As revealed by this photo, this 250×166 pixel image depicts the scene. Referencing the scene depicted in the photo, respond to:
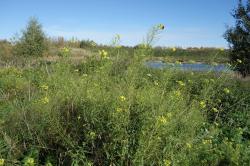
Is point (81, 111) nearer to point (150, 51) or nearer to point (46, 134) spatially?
point (46, 134)

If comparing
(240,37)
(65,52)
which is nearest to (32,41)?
(240,37)

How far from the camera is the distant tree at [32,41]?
32.1 meters

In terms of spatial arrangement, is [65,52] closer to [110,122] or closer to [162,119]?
[110,122]

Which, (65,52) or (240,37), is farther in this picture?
(240,37)

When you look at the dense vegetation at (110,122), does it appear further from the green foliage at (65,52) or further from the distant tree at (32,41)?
the distant tree at (32,41)

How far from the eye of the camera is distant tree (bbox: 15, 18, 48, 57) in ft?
105

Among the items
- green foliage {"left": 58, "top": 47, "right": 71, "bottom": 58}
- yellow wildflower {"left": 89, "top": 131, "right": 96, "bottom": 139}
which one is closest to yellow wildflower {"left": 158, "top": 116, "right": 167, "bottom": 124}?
yellow wildflower {"left": 89, "top": 131, "right": 96, "bottom": 139}

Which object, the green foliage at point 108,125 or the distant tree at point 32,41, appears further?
the distant tree at point 32,41

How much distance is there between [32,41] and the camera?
3284 cm

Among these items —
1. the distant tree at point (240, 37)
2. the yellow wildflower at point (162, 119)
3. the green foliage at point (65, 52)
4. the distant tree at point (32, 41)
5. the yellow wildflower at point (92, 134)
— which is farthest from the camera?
the distant tree at point (32, 41)

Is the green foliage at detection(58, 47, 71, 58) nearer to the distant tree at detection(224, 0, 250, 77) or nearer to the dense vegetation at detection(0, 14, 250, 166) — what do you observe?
the dense vegetation at detection(0, 14, 250, 166)

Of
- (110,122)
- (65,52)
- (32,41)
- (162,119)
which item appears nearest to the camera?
(162,119)

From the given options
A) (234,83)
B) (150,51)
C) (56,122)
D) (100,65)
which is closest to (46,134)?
(56,122)

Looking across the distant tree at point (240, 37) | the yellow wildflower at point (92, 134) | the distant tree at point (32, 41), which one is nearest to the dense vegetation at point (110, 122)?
the yellow wildflower at point (92, 134)
